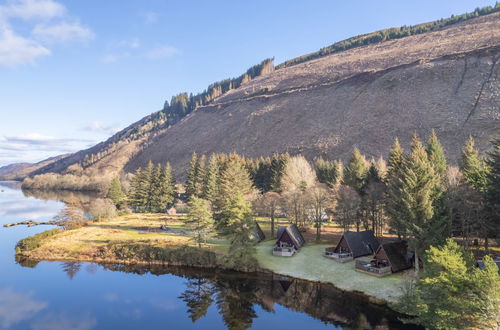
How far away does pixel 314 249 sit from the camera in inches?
1719

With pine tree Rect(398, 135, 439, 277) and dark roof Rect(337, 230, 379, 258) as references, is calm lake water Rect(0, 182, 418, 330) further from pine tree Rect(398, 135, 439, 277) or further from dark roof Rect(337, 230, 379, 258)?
pine tree Rect(398, 135, 439, 277)

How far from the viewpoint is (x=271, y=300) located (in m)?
30.2

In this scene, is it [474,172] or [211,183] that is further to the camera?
[211,183]

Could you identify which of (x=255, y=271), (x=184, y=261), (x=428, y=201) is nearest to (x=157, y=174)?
(x=184, y=261)

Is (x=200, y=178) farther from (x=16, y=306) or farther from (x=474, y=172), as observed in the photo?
(x=474, y=172)

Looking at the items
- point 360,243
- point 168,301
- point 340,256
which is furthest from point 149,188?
point 360,243

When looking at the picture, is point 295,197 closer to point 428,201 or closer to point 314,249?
point 314,249

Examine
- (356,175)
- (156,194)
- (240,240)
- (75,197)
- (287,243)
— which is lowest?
(287,243)

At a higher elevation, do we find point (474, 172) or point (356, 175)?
point (474, 172)

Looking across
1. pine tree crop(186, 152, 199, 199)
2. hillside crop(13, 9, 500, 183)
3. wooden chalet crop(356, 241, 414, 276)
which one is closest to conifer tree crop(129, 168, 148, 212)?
pine tree crop(186, 152, 199, 199)

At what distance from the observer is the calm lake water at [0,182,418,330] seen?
26.2 m

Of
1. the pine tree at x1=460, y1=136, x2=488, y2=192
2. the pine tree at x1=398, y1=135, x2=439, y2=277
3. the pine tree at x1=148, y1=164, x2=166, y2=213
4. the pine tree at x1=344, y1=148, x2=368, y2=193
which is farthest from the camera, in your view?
the pine tree at x1=148, y1=164, x2=166, y2=213

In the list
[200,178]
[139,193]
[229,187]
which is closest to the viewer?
[229,187]

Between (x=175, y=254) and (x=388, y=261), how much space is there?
27.4 meters
